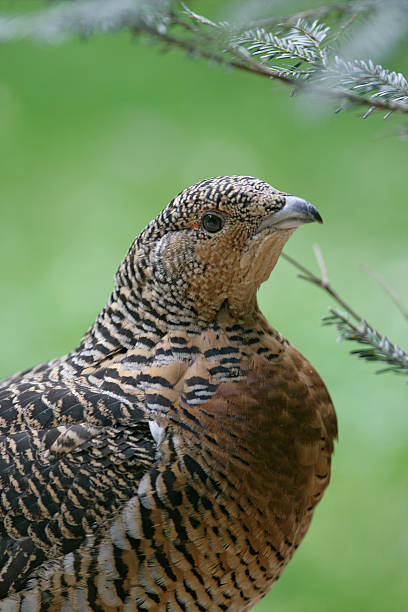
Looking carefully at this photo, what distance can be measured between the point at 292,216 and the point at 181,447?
2.17ft

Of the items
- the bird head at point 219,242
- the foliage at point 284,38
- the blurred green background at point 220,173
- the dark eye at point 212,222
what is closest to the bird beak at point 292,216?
the bird head at point 219,242

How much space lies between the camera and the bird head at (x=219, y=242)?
6.51 ft

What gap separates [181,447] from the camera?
202cm

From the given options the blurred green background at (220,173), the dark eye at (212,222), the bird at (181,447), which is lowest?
the bird at (181,447)

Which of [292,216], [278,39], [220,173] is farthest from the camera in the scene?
[220,173]

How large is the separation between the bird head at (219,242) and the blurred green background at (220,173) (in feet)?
6.69

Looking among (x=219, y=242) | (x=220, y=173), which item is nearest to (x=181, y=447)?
(x=219, y=242)

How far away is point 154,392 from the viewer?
2.09 m

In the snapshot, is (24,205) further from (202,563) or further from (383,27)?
(383,27)

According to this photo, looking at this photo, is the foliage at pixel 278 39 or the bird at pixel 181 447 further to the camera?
the bird at pixel 181 447

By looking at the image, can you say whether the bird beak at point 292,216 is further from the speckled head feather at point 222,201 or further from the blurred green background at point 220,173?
the blurred green background at point 220,173

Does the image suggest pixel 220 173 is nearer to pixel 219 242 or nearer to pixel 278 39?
pixel 219 242

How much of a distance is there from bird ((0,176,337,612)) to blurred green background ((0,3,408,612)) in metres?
1.72

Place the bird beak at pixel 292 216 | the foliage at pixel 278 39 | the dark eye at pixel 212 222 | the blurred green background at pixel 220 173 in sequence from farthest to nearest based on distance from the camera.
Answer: the blurred green background at pixel 220 173
the dark eye at pixel 212 222
the bird beak at pixel 292 216
the foliage at pixel 278 39
